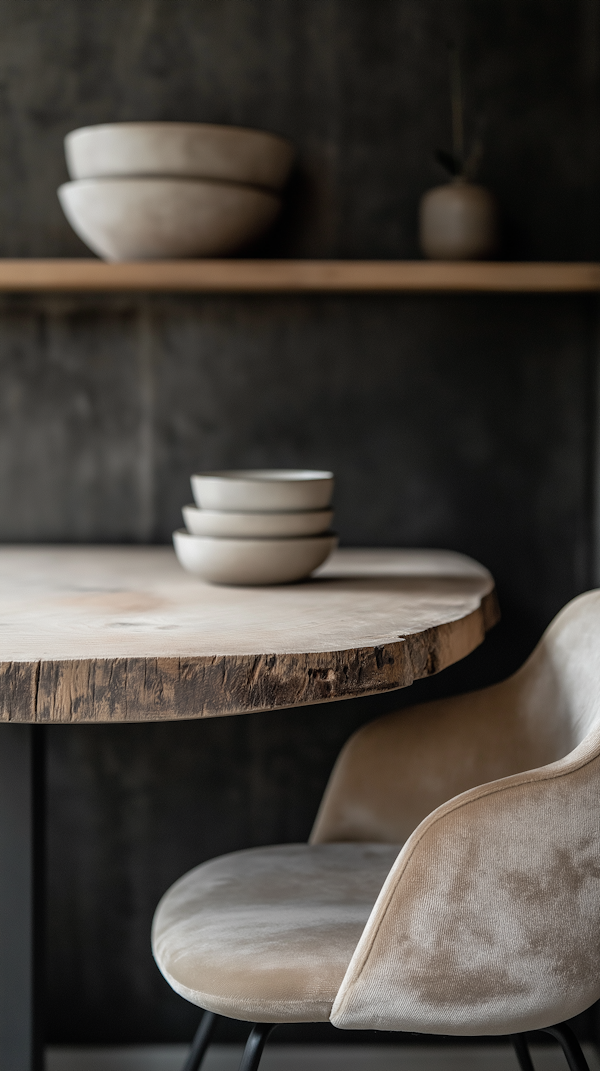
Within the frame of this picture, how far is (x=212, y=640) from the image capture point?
2.94ft

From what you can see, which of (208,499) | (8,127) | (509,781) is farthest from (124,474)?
(509,781)

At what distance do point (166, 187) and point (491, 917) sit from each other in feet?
3.97

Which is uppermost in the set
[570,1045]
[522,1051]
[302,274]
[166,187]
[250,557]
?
[166,187]

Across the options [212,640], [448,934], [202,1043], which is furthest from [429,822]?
[202,1043]

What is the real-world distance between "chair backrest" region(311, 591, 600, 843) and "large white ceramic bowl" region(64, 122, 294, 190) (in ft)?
3.02

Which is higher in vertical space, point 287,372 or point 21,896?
point 287,372

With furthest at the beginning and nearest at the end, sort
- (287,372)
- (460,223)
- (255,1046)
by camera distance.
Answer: (287,372)
(460,223)
(255,1046)

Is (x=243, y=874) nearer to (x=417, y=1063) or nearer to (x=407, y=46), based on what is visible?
(x=417, y=1063)

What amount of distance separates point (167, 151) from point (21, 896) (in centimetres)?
115

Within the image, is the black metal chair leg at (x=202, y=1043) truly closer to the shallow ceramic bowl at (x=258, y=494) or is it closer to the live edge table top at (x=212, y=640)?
the live edge table top at (x=212, y=640)

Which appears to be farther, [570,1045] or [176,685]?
[570,1045]

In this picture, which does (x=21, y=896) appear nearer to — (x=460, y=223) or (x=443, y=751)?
(x=443, y=751)

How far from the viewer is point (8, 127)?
1812 millimetres

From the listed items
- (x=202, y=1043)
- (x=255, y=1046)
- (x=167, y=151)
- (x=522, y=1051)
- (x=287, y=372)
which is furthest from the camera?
(x=287, y=372)
